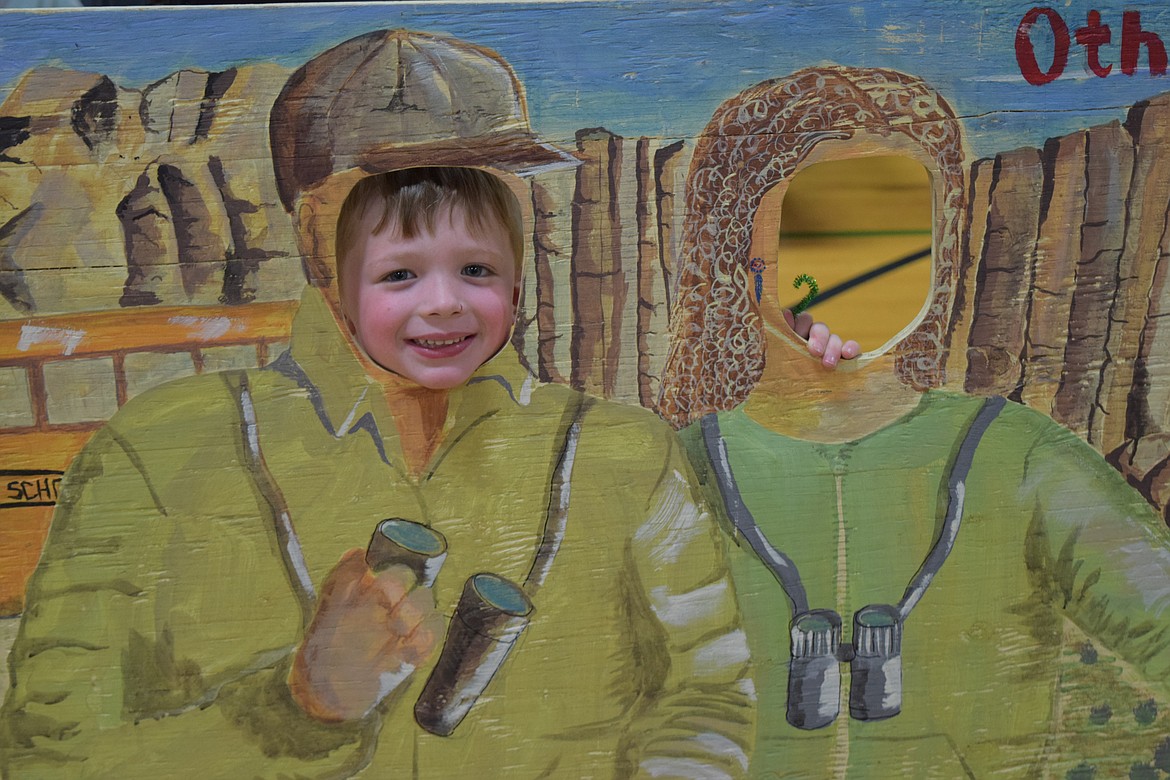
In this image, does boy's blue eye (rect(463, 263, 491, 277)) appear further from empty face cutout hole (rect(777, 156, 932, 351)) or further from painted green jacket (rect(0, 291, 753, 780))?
empty face cutout hole (rect(777, 156, 932, 351))

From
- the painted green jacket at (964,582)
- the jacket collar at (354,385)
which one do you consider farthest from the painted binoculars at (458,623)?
the painted green jacket at (964,582)

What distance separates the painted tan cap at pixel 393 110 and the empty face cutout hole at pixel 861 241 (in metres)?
2.56

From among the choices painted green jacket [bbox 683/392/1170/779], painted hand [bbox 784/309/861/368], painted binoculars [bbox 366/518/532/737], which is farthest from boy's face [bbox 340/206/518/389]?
painted hand [bbox 784/309/861/368]

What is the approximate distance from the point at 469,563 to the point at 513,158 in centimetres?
56

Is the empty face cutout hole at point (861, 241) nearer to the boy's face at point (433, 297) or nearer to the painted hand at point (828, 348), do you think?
the painted hand at point (828, 348)

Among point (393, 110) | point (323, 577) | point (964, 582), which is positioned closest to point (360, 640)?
point (323, 577)

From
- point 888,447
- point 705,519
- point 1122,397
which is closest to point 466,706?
point 705,519

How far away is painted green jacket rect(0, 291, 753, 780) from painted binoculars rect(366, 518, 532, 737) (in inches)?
0.6

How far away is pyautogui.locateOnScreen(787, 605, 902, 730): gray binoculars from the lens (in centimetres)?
156

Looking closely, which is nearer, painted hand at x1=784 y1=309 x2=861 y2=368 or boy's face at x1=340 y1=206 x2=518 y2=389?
boy's face at x1=340 y1=206 x2=518 y2=389

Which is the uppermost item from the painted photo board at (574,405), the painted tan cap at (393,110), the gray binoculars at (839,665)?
the painted tan cap at (393,110)

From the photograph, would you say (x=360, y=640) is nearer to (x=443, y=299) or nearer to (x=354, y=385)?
(x=354, y=385)

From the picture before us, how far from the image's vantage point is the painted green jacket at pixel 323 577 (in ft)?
4.66

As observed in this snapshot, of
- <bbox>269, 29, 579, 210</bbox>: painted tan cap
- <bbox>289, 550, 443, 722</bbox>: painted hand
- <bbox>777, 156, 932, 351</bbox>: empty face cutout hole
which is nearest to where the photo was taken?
<bbox>269, 29, 579, 210</bbox>: painted tan cap
